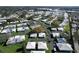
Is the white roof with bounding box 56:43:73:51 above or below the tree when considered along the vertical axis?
below

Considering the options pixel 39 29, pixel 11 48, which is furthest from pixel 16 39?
pixel 39 29

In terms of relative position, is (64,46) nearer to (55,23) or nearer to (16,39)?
(55,23)

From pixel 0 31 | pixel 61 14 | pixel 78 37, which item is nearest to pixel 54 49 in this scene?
pixel 78 37

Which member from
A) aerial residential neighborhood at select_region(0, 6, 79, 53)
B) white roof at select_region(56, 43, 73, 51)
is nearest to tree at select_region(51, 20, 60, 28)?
aerial residential neighborhood at select_region(0, 6, 79, 53)

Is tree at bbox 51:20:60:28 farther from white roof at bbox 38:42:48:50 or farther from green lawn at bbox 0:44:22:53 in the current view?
green lawn at bbox 0:44:22:53
